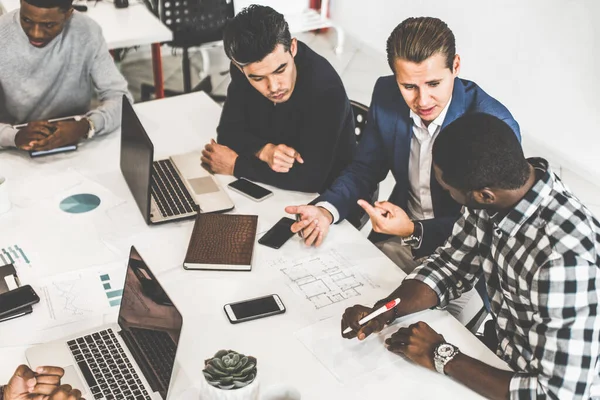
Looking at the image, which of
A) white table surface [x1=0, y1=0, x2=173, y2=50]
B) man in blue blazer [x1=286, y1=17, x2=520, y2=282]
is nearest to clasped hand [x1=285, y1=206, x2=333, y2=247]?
man in blue blazer [x1=286, y1=17, x2=520, y2=282]

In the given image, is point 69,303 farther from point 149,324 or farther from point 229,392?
point 229,392

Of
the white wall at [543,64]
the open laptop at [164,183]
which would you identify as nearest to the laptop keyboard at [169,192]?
the open laptop at [164,183]

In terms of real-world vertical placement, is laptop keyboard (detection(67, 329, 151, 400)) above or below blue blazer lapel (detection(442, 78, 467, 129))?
below

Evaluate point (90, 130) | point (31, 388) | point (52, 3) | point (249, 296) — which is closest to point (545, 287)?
point (249, 296)

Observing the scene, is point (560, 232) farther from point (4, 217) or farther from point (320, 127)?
point (4, 217)

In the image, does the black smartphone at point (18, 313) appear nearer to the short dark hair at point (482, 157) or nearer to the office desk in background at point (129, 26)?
the short dark hair at point (482, 157)

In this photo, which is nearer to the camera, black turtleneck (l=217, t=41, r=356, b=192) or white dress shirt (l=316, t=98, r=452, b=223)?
white dress shirt (l=316, t=98, r=452, b=223)

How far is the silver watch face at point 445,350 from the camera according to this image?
1.59 meters

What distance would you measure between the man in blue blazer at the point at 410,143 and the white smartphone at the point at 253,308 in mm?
296

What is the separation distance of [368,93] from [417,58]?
2943 mm

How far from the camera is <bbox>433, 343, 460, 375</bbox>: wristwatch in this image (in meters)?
1.59

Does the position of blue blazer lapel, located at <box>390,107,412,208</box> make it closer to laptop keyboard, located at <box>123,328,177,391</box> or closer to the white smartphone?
the white smartphone

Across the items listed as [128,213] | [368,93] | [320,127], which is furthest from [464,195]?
[368,93]

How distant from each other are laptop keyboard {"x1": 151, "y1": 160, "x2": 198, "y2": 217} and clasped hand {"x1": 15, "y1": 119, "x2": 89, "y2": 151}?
13.1 inches
